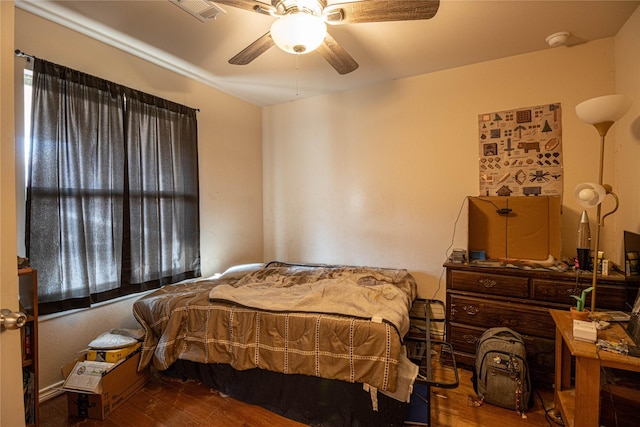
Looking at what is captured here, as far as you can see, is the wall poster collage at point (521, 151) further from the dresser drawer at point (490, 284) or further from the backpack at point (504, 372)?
the backpack at point (504, 372)


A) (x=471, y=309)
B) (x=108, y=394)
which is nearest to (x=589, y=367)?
(x=471, y=309)

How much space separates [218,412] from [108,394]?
676 mm

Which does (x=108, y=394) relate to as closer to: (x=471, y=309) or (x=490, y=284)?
(x=471, y=309)

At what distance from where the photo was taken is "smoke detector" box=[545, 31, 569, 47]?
209cm

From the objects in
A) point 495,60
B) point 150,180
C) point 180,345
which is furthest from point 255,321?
point 495,60

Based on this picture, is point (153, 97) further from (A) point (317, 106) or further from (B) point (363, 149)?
(B) point (363, 149)

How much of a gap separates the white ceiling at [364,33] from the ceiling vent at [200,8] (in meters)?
0.06

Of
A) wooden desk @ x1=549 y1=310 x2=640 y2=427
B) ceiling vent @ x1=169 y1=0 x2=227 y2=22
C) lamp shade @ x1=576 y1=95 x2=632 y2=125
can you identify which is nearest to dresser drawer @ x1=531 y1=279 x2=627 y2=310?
wooden desk @ x1=549 y1=310 x2=640 y2=427

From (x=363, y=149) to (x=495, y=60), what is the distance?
55.1 inches

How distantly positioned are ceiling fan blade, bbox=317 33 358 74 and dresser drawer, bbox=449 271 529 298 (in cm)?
175

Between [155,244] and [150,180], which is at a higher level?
[150,180]

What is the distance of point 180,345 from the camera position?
6.55ft

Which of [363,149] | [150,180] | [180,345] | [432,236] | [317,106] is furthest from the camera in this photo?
[317,106]

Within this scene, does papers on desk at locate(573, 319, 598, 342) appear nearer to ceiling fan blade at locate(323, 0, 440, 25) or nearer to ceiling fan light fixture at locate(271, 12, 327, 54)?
ceiling fan blade at locate(323, 0, 440, 25)
